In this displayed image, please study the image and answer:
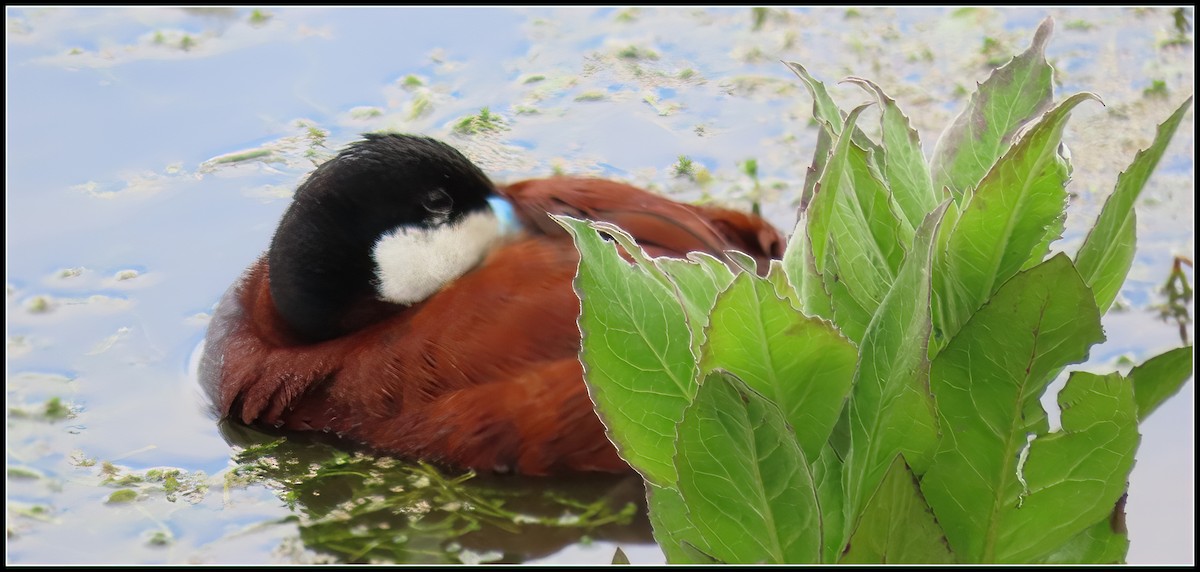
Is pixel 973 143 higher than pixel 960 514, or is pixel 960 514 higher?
pixel 973 143

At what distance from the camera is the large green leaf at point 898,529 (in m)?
0.90

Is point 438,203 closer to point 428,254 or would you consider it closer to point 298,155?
point 428,254

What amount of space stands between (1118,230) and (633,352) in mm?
429

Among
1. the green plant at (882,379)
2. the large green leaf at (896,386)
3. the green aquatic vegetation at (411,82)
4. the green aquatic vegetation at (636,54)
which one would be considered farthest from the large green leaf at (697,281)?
the green aquatic vegetation at (636,54)

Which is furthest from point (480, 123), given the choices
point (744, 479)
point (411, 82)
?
point (744, 479)

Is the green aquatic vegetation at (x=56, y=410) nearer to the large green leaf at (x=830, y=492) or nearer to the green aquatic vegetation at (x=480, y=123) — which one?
the green aquatic vegetation at (x=480, y=123)

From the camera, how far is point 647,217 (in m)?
3.12

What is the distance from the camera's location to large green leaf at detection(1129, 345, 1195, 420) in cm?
102

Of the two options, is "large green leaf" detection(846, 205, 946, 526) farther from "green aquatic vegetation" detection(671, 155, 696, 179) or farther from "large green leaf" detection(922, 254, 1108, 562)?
"green aquatic vegetation" detection(671, 155, 696, 179)

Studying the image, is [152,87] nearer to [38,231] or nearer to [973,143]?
[38,231]

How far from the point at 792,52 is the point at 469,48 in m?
1.33

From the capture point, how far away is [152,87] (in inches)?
189

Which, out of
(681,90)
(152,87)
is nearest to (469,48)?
(681,90)

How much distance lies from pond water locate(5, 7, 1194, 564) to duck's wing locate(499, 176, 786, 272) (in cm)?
63
